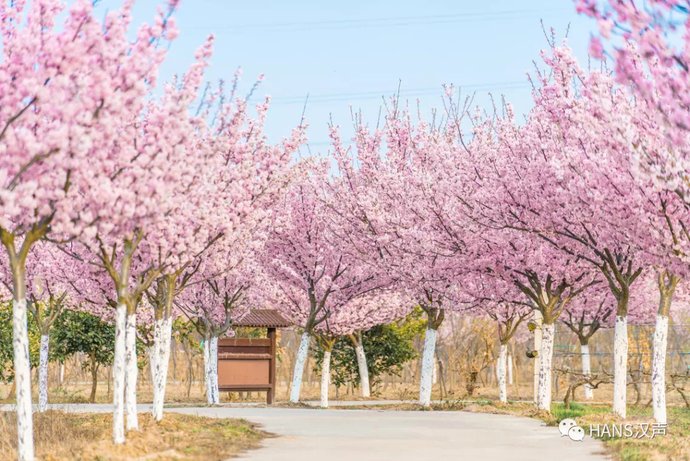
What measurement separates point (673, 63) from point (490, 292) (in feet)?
51.1

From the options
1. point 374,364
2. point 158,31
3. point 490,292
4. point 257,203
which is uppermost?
point 158,31

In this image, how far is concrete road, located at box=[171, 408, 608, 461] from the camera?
13.1 metres

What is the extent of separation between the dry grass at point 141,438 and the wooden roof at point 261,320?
38.0 feet

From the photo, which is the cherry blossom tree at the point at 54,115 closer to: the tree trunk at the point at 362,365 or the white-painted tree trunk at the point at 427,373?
the white-painted tree trunk at the point at 427,373

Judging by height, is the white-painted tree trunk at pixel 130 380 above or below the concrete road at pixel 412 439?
above

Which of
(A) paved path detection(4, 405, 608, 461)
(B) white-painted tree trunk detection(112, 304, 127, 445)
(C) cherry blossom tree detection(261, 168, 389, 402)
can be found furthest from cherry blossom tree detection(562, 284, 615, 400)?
(B) white-painted tree trunk detection(112, 304, 127, 445)

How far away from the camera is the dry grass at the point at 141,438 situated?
12.4 m

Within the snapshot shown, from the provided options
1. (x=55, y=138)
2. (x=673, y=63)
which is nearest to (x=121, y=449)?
(x=55, y=138)

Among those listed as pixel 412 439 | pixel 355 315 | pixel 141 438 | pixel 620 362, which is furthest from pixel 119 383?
pixel 355 315

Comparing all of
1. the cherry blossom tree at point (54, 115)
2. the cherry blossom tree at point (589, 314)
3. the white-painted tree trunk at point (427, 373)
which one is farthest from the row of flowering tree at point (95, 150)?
the cherry blossom tree at point (589, 314)

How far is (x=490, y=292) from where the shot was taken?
2512 centimetres

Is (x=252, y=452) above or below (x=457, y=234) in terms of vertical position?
below

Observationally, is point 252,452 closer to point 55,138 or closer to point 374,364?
point 55,138

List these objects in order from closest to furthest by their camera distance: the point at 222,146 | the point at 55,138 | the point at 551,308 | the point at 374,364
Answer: the point at 55,138 → the point at 222,146 → the point at 551,308 → the point at 374,364
